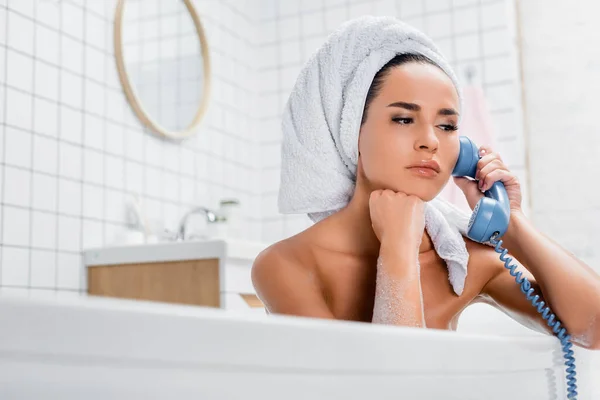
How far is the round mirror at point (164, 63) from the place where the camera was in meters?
2.64

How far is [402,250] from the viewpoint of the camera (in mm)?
971

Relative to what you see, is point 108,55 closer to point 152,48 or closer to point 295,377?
point 152,48

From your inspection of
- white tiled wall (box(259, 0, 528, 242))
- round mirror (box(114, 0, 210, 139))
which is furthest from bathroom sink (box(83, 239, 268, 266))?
white tiled wall (box(259, 0, 528, 242))

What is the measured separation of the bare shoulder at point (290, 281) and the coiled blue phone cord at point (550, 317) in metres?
0.27

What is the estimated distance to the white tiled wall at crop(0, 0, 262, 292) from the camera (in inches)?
84.9

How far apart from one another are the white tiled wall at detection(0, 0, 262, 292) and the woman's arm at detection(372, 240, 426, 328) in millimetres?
1473

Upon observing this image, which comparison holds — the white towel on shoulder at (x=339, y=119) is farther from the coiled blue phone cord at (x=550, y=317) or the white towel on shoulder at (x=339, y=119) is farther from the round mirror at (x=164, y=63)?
→ the round mirror at (x=164, y=63)

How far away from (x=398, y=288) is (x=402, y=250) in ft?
0.18

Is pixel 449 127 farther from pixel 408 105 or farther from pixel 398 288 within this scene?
pixel 398 288

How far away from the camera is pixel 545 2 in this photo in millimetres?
3109

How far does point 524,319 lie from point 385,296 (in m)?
0.31

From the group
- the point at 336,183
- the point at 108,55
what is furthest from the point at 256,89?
the point at 336,183

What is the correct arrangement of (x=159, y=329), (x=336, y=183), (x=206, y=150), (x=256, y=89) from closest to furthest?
1. (x=159, y=329)
2. (x=336, y=183)
3. (x=206, y=150)
4. (x=256, y=89)

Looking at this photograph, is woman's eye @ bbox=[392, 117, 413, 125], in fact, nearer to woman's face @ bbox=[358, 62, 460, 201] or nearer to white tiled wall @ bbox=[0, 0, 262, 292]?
woman's face @ bbox=[358, 62, 460, 201]
